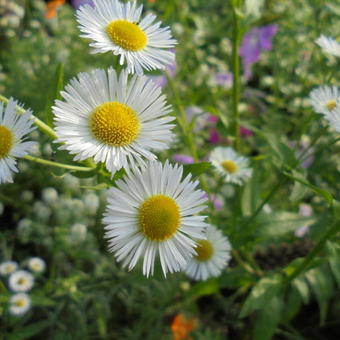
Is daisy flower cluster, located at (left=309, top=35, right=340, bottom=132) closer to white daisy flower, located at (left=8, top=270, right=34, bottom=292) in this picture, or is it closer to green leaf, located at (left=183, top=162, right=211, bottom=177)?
green leaf, located at (left=183, top=162, right=211, bottom=177)

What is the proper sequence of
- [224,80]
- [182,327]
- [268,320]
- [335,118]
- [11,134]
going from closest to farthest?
1. [11,134]
2. [335,118]
3. [268,320]
4. [182,327]
5. [224,80]

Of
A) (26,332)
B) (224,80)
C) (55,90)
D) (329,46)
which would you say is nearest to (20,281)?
(26,332)

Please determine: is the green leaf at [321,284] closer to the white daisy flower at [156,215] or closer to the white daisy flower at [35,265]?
the white daisy flower at [156,215]

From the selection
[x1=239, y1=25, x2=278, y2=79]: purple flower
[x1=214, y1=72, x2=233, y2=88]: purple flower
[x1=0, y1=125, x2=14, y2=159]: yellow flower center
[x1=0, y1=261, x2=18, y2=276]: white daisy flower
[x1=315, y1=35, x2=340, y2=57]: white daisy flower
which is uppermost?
[x1=239, y1=25, x2=278, y2=79]: purple flower

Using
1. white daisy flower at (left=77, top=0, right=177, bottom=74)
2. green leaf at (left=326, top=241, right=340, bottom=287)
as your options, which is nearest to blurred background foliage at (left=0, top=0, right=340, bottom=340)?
green leaf at (left=326, top=241, right=340, bottom=287)

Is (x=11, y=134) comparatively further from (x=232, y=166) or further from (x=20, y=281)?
(x=232, y=166)

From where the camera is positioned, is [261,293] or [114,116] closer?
[114,116]
